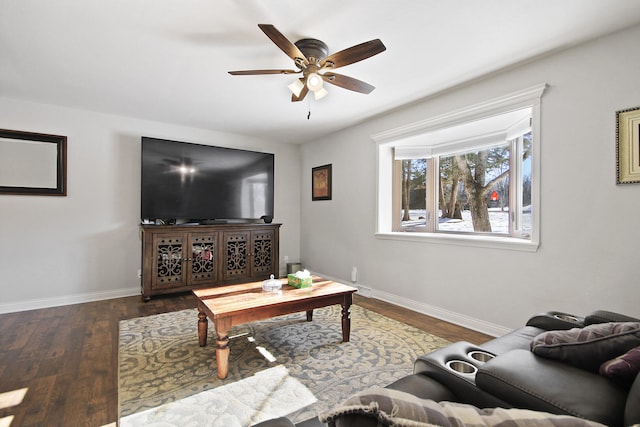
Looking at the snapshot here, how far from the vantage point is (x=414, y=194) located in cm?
394

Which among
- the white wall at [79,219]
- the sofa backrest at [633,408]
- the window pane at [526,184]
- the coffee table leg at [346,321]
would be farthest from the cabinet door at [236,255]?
Result: the sofa backrest at [633,408]

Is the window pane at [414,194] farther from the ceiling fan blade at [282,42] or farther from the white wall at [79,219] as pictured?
the white wall at [79,219]

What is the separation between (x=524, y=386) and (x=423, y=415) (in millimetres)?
705

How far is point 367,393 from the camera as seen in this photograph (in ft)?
2.06

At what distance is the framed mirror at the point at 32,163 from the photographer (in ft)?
11.0

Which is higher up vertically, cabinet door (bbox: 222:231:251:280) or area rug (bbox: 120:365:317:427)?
cabinet door (bbox: 222:231:251:280)

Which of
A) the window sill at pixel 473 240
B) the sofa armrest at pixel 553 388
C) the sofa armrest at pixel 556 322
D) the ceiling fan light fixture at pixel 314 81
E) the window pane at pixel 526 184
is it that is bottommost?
the sofa armrest at pixel 556 322

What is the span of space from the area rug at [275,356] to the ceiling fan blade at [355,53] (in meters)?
2.11

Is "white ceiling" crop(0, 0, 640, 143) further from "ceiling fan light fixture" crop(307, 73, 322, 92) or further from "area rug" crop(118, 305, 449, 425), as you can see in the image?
"area rug" crop(118, 305, 449, 425)

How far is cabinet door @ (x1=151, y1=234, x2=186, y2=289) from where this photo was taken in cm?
373

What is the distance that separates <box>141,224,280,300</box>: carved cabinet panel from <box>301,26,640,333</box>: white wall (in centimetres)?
222

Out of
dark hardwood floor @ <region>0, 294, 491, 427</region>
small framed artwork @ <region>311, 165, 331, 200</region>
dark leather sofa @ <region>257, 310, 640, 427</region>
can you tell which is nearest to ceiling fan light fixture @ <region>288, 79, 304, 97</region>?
dark leather sofa @ <region>257, 310, 640, 427</region>

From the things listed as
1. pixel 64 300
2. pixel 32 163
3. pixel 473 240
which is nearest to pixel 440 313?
pixel 473 240

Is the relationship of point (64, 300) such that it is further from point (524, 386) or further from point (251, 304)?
point (524, 386)
